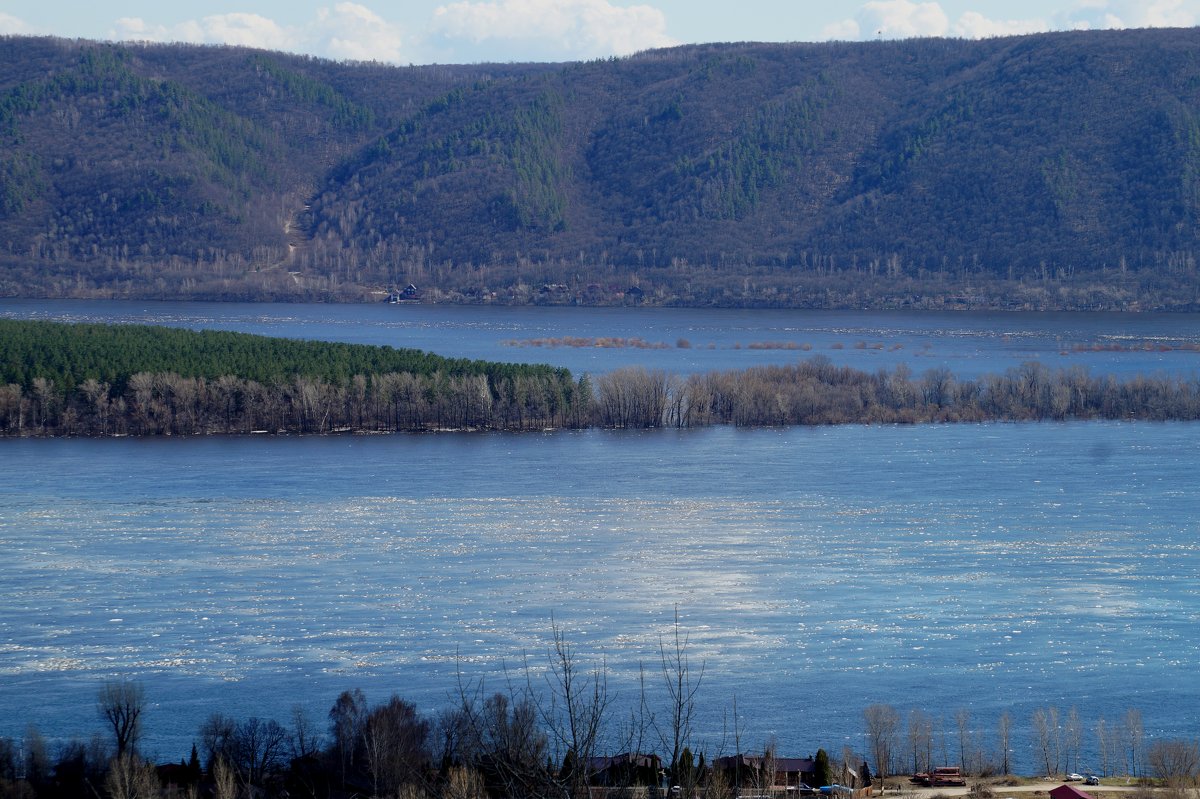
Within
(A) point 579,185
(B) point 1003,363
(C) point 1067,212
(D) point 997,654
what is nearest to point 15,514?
(D) point 997,654

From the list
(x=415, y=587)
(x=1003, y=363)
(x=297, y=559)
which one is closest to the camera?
(x=415, y=587)

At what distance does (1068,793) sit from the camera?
23062 mm

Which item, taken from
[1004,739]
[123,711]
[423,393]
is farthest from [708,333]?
[123,711]

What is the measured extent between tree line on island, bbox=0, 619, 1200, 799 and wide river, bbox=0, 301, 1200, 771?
40cm

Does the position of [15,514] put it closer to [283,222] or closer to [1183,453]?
[1183,453]

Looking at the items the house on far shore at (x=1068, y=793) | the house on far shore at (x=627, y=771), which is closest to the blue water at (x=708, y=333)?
the house on far shore at (x=1068, y=793)

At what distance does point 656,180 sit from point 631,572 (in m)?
129

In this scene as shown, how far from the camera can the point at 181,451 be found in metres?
57.7

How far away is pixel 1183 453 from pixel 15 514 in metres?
36.5

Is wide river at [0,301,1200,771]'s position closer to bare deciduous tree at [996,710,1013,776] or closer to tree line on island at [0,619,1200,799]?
bare deciduous tree at [996,710,1013,776]

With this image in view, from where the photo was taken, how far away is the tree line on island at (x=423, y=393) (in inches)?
2480

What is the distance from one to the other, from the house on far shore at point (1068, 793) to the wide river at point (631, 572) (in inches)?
89.5

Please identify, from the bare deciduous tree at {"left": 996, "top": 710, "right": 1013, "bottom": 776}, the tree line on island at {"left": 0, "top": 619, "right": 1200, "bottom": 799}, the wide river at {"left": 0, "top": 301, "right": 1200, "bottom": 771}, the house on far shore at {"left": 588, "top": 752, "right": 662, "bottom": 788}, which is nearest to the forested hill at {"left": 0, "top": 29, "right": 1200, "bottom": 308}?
the wide river at {"left": 0, "top": 301, "right": 1200, "bottom": 771}

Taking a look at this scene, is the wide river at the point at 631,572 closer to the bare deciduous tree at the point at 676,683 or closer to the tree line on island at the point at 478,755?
the bare deciduous tree at the point at 676,683
